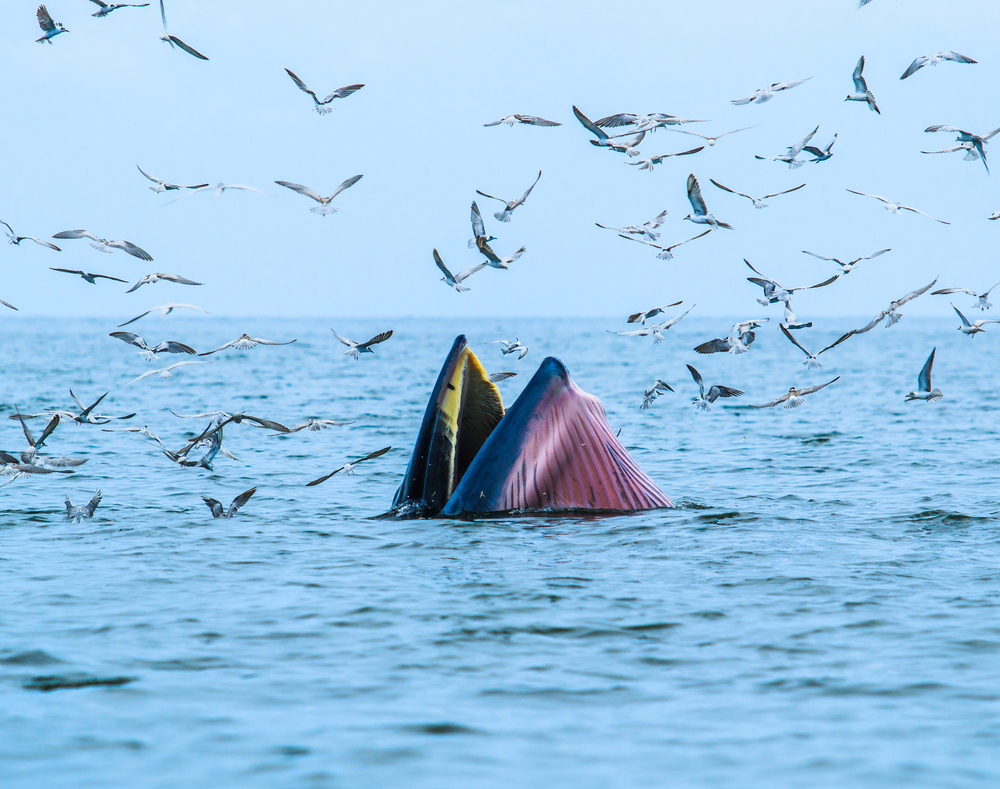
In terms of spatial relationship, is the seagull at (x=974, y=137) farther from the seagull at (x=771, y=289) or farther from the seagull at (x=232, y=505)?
the seagull at (x=232, y=505)

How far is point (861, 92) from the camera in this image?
1322 cm

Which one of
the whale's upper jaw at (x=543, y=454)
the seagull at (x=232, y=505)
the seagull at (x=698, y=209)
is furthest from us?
the seagull at (x=698, y=209)

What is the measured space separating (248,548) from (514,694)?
16.0 ft

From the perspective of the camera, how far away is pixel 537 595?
8195mm

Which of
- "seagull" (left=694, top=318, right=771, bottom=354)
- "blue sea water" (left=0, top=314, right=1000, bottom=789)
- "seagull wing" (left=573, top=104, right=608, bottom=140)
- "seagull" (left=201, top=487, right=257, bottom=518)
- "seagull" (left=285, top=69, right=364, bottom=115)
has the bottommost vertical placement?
"blue sea water" (left=0, top=314, right=1000, bottom=789)

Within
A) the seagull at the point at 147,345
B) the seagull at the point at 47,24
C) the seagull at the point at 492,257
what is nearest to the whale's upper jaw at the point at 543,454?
the seagull at the point at 492,257

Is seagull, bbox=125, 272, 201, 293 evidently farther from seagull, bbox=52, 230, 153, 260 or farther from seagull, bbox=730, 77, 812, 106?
seagull, bbox=730, 77, 812, 106

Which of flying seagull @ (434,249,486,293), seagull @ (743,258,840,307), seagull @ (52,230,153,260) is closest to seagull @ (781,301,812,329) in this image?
seagull @ (743,258,840,307)

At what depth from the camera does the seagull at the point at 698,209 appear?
1174 centimetres

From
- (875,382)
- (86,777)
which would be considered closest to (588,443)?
(86,777)

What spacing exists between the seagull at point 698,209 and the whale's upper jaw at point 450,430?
10.7 ft

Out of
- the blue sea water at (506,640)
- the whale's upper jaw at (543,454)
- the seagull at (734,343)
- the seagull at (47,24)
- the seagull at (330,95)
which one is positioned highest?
the seagull at (47,24)

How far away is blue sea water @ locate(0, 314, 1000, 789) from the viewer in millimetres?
5234

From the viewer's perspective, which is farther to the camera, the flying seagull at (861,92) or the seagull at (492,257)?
the flying seagull at (861,92)
